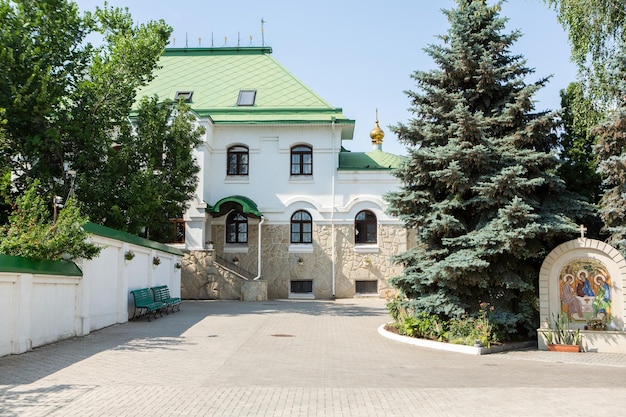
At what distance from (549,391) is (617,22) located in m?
11.4

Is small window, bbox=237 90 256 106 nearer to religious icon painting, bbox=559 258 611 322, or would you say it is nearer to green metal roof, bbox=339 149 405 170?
green metal roof, bbox=339 149 405 170

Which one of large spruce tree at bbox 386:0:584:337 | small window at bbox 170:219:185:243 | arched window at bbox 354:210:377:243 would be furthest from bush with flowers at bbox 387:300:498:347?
small window at bbox 170:219:185:243

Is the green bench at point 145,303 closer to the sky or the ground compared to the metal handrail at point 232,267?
closer to the ground

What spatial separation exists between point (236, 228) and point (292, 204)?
10.1 ft

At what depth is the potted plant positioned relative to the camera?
534 inches

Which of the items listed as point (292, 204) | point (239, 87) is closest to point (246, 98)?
point (239, 87)

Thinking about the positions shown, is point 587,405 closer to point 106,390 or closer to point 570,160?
point 106,390

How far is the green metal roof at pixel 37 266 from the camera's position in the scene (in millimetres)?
11320

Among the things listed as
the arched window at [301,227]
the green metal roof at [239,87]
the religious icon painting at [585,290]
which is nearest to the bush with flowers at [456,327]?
the religious icon painting at [585,290]

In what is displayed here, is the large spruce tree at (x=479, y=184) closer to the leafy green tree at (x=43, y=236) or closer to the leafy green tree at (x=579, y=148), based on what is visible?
the leafy green tree at (x=579, y=148)

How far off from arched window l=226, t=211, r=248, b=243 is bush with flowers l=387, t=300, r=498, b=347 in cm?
1645

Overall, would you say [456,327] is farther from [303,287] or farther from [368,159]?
[368,159]

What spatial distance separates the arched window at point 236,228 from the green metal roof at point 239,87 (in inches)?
187

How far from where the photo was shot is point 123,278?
1759cm
